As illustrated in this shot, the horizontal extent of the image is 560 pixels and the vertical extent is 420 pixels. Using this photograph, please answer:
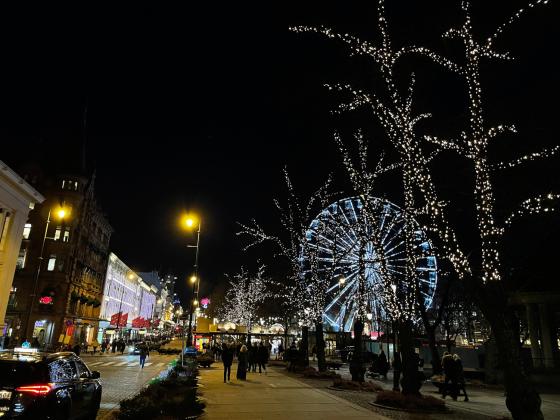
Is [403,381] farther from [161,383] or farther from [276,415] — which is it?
[161,383]

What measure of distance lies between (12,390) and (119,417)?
9.63 ft

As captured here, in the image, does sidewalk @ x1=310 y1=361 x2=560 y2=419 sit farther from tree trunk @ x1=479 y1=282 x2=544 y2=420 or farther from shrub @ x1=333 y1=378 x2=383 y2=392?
shrub @ x1=333 y1=378 x2=383 y2=392

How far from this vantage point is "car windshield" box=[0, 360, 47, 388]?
8.06m

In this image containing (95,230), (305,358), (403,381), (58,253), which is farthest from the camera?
(95,230)

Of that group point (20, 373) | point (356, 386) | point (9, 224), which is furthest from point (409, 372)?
point (9, 224)

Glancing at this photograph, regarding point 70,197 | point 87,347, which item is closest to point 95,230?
point 70,197

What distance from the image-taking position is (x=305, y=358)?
107ft

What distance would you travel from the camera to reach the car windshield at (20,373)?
8.06 meters

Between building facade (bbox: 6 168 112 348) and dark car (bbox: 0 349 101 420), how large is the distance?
4532cm

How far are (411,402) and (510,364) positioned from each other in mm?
4787

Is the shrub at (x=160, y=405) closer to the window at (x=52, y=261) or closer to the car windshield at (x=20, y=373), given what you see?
the car windshield at (x=20, y=373)

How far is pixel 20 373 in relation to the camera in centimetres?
826

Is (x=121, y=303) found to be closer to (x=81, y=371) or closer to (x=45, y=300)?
(x=45, y=300)

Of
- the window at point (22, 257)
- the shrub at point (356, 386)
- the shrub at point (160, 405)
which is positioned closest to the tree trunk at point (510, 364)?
the shrub at point (160, 405)
